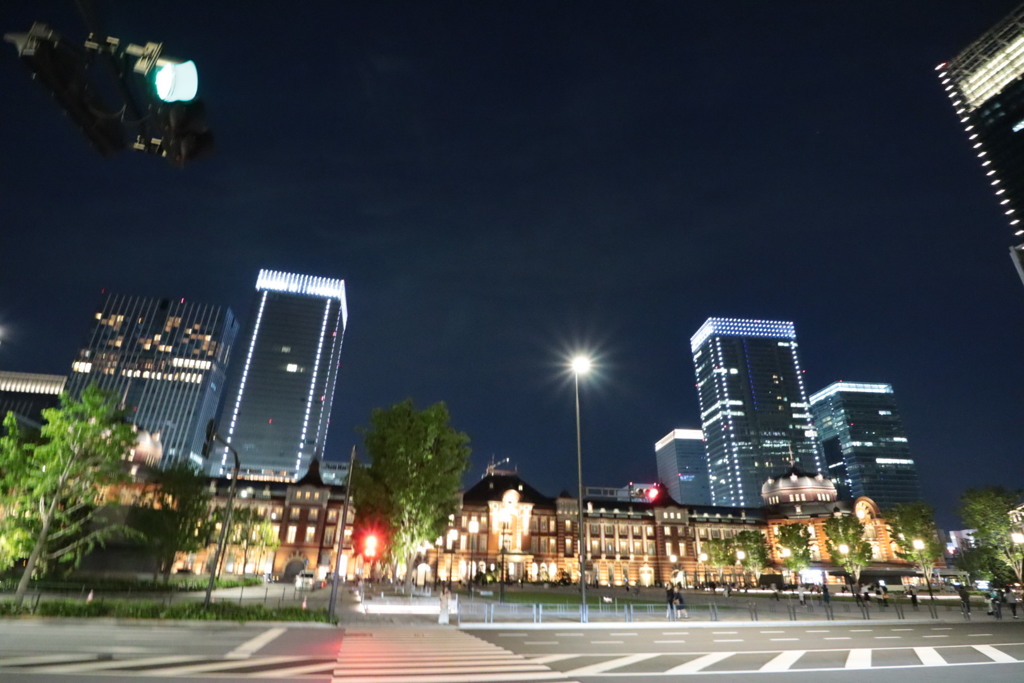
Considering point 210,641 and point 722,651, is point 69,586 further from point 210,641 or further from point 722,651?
point 722,651

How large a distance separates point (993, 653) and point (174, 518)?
5299 cm

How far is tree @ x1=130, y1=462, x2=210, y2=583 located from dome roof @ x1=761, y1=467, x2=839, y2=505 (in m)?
114

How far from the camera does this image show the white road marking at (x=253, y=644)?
14.4 metres

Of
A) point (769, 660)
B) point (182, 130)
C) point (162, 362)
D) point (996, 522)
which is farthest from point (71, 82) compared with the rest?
point (162, 362)

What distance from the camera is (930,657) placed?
664 inches

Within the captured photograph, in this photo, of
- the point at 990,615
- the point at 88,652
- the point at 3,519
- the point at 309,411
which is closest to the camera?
the point at 88,652

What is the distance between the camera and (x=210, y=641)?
16.9 meters

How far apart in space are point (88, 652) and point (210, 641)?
385 cm

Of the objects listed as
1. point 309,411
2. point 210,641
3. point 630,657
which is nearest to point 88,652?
point 210,641

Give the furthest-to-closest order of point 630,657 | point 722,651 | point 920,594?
point 920,594, point 722,651, point 630,657

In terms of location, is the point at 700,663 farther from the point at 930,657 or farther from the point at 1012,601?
the point at 1012,601

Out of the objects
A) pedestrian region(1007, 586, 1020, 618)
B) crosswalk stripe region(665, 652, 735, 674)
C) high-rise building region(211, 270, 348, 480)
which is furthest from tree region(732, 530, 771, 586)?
high-rise building region(211, 270, 348, 480)

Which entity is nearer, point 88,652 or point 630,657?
point 88,652

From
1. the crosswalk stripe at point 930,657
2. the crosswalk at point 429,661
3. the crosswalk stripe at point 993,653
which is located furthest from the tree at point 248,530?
the crosswalk stripe at point 993,653
